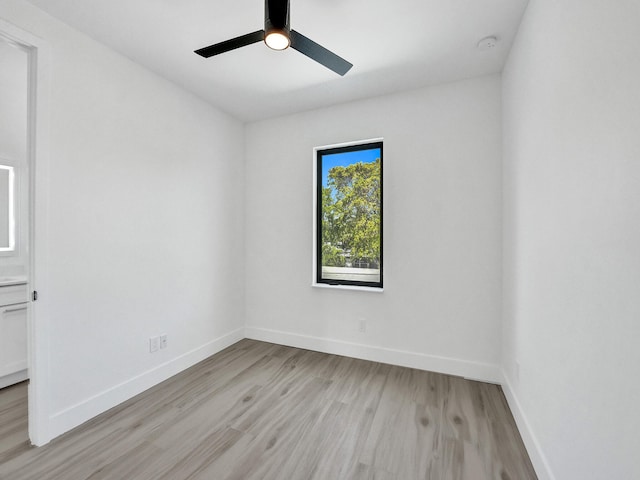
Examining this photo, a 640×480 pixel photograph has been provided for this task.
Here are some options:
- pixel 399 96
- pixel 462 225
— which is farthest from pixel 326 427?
pixel 399 96

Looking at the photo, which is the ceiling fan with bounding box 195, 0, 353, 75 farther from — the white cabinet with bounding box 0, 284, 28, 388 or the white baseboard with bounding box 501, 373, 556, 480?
the white cabinet with bounding box 0, 284, 28, 388

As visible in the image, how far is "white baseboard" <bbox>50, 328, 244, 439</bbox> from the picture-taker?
188cm

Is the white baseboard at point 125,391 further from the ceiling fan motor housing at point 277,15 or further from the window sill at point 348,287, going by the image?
the ceiling fan motor housing at point 277,15

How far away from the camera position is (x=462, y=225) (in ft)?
8.53

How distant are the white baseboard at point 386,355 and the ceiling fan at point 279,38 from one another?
250cm

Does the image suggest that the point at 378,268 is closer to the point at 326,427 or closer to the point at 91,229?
the point at 326,427

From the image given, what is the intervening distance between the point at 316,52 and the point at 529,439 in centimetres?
253

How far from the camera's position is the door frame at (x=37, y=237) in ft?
5.76

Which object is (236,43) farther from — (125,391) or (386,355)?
Result: (386,355)

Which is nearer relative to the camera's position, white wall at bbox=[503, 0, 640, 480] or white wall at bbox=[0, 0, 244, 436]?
white wall at bbox=[503, 0, 640, 480]

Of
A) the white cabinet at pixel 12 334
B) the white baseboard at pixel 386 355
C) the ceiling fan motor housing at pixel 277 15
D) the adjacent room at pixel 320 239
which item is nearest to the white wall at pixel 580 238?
the adjacent room at pixel 320 239

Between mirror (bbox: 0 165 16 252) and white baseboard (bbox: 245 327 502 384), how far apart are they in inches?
99.0

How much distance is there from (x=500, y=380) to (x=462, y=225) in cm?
133

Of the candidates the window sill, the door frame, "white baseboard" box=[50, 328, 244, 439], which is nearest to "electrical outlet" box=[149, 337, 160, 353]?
"white baseboard" box=[50, 328, 244, 439]
